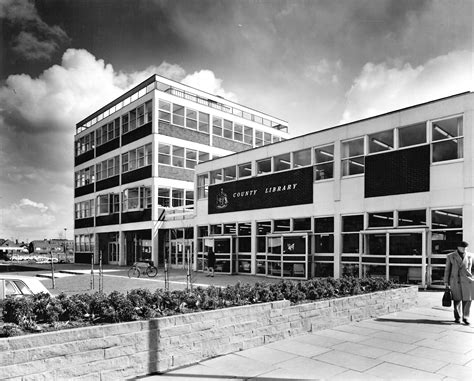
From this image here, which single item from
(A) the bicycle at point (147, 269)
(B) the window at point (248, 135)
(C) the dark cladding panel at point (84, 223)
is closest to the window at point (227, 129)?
(B) the window at point (248, 135)

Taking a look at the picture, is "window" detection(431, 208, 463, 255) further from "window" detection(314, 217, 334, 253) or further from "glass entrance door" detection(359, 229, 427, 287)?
"window" detection(314, 217, 334, 253)

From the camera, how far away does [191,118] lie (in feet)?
114

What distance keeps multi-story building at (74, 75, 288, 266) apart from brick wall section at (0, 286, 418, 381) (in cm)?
2225

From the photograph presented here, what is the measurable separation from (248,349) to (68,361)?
2.81 metres

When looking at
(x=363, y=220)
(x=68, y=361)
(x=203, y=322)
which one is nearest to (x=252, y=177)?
(x=363, y=220)

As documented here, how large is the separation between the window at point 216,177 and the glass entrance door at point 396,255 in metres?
10.9

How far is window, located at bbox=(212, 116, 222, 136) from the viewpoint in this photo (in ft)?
120

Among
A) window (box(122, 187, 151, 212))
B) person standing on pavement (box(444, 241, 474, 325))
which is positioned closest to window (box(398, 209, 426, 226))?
person standing on pavement (box(444, 241, 474, 325))

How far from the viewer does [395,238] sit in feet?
53.6

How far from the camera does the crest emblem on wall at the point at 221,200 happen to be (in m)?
25.0

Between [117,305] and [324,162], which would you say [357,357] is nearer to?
[117,305]

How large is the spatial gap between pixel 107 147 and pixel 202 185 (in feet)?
51.8

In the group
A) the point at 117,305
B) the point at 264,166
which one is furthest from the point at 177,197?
the point at 117,305

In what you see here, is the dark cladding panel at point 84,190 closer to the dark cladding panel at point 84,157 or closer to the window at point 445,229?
the dark cladding panel at point 84,157
